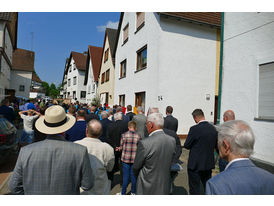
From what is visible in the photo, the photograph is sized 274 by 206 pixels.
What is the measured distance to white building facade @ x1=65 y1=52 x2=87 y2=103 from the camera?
3102 cm

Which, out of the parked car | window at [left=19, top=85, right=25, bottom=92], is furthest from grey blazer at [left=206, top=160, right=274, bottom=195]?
window at [left=19, top=85, right=25, bottom=92]

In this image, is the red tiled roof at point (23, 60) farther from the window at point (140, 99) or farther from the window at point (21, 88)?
the window at point (140, 99)

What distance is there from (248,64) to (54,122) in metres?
5.52

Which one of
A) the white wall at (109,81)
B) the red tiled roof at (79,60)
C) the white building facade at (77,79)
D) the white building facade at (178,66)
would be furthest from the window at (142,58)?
the red tiled roof at (79,60)

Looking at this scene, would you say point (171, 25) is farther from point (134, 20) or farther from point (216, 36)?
point (134, 20)

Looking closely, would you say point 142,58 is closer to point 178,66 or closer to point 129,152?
point 178,66

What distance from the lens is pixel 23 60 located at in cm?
3381

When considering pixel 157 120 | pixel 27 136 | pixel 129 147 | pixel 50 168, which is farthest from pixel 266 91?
pixel 27 136

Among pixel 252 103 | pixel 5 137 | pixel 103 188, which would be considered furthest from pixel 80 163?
pixel 252 103

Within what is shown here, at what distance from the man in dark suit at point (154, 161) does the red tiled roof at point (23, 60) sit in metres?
36.0

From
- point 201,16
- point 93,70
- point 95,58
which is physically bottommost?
point 93,70

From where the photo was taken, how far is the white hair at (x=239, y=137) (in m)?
1.45

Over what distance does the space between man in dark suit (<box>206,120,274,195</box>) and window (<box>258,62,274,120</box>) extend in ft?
13.3

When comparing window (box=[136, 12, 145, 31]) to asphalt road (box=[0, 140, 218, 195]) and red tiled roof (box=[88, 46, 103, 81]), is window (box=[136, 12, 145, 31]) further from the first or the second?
red tiled roof (box=[88, 46, 103, 81])
